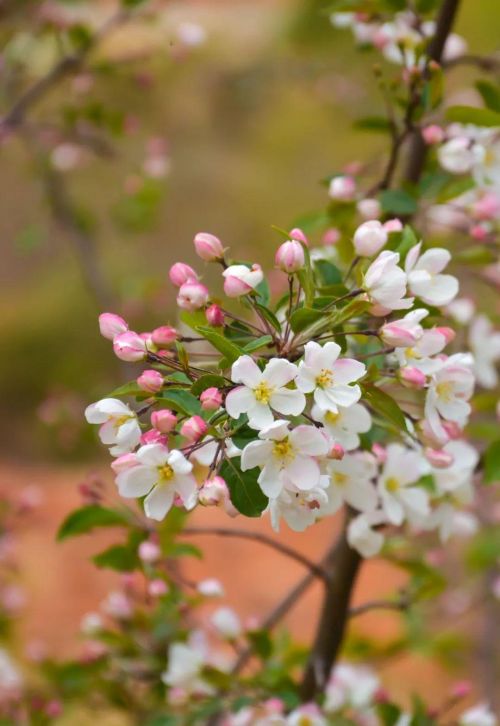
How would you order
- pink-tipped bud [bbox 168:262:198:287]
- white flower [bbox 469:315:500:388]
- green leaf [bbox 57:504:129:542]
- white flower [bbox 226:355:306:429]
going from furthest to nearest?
1. white flower [bbox 469:315:500:388]
2. green leaf [bbox 57:504:129:542]
3. pink-tipped bud [bbox 168:262:198:287]
4. white flower [bbox 226:355:306:429]

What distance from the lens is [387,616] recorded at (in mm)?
2701

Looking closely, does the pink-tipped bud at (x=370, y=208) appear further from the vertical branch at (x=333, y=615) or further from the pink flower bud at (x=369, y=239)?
the vertical branch at (x=333, y=615)

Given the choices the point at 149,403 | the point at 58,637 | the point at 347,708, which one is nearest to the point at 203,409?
the point at 149,403

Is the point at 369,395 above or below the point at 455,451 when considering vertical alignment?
above

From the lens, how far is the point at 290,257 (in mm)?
662

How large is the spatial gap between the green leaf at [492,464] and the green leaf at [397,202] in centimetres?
25

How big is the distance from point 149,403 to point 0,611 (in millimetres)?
1121

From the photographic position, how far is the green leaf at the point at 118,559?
95 cm

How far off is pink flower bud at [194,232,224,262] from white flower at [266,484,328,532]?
0.20 meters

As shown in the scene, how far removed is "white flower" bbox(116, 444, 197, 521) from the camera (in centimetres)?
60

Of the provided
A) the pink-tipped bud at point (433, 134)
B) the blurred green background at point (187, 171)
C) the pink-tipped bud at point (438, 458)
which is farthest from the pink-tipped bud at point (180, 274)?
the blurred green background at point (187, 171)

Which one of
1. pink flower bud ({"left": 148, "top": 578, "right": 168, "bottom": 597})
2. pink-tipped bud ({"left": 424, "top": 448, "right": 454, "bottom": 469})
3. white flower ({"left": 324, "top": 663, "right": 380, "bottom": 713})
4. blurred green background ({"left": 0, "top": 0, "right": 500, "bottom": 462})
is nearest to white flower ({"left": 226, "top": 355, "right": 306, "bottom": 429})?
pink-tipped bud ({"left": 424, "top": 448, "right": 454, "bottom": 469})

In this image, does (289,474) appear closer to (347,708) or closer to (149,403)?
(149,403)

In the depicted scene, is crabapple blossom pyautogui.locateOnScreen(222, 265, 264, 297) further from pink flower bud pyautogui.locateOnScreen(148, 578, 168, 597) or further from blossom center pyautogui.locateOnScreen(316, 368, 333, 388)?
pink flower bud pyautogui.locateOnScreen(148, 578, 168, 597)
